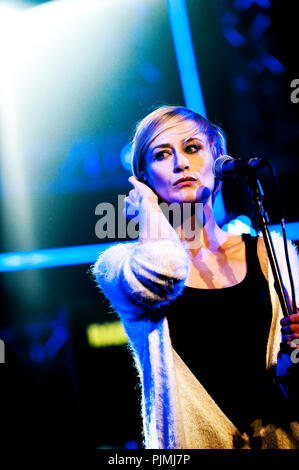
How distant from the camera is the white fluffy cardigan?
1135 millimetres

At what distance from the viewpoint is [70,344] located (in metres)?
3.67

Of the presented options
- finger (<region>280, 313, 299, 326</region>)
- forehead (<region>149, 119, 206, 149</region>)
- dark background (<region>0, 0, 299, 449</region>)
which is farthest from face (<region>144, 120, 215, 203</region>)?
dark background (<region>0, 0, 299, 449</region>)

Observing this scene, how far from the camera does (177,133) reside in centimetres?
147

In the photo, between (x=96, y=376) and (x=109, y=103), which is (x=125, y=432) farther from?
(x=109, y=103)

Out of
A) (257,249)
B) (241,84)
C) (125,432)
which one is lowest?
(125,432)

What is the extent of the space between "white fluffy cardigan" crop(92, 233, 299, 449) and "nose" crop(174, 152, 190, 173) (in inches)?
12.2

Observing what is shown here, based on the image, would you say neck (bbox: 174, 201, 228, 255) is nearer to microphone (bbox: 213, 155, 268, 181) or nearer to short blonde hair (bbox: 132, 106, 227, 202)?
short blonde hair (bbox: 132, 106, 227, 202)

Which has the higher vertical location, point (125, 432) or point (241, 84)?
point (241, 84)

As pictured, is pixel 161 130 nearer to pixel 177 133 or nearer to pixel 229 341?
pixel 177 133

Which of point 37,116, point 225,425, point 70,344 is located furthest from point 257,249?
point 70,344

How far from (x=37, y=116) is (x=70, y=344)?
6.93 ft

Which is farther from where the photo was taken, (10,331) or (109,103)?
(10,331)

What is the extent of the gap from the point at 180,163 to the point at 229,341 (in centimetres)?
63
